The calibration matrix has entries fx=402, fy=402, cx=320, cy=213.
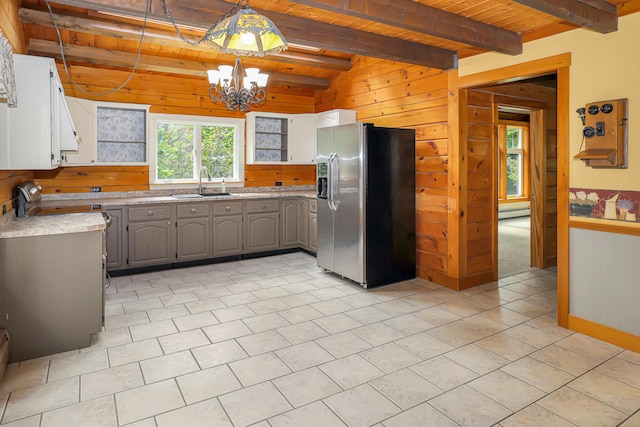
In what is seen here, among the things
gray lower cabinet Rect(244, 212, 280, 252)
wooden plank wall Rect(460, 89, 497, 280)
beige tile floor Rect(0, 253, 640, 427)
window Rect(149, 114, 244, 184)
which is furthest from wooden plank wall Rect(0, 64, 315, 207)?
wooden plank wall Rect(460, 89, 497, 280)

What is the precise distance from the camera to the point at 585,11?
8.60ft

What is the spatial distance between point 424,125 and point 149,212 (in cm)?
334

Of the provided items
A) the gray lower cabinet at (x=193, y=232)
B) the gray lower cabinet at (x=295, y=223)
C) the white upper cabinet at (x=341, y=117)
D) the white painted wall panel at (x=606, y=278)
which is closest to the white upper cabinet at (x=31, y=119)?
the gray lower cabinet at (x=193, y=232)

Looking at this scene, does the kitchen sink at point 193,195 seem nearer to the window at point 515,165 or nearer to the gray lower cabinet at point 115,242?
the gray lower cabinet at point 115,242

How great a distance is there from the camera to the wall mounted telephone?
280 cm

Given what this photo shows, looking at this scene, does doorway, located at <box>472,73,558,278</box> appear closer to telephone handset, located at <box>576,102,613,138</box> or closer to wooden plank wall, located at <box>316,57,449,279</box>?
wooden plank wall, located at <box>316,57,449,279</box>

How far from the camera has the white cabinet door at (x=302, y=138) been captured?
6078 millimetres

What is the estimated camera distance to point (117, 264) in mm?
4629

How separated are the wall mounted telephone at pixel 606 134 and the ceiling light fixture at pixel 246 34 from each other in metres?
2.33

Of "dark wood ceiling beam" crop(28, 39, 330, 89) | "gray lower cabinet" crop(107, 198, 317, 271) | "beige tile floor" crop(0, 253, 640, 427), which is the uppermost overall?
"dark wood ceiling beam" crop(28, 39, 330, 89)

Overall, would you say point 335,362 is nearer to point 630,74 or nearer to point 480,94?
point 630,74

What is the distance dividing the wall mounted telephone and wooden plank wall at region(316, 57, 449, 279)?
143 cm

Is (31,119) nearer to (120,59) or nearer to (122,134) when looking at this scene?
(120,59)

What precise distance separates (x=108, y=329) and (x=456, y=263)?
327 centimetres
